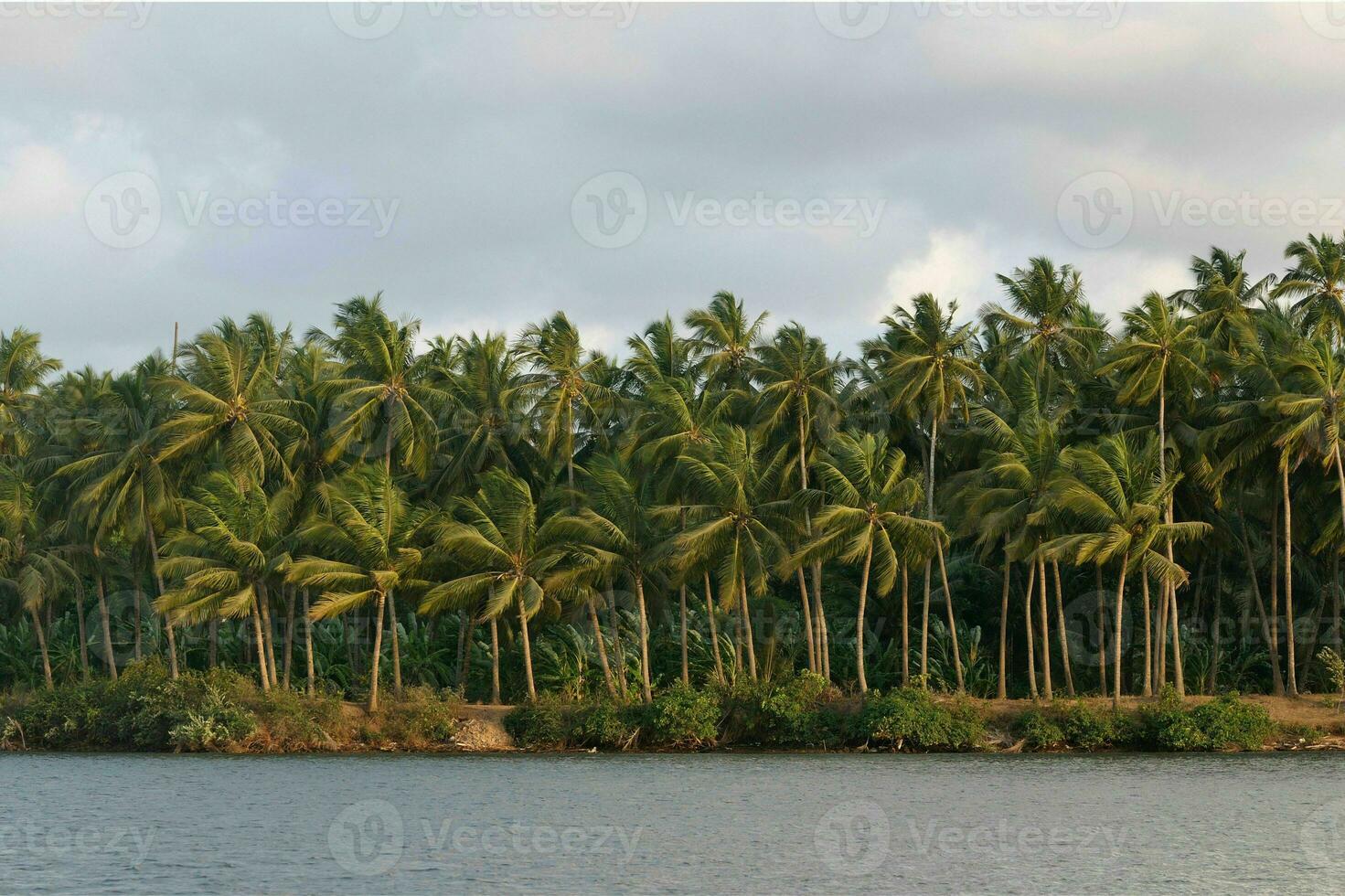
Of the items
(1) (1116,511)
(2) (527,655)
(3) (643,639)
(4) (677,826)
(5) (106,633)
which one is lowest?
(4) (677,826)

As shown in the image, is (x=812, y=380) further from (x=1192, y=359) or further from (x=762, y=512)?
(x=1192, y=359)

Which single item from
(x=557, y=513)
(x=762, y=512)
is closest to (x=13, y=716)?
(x=557, y=513)

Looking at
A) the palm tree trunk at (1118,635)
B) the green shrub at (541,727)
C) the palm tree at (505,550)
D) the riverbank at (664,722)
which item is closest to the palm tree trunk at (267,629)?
the riverbank at (664,722)

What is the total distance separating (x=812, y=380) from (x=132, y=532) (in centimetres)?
2476

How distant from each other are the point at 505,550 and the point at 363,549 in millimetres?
4609

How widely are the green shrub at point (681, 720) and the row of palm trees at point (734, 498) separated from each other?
6.77ft

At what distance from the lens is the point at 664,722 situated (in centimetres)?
4600

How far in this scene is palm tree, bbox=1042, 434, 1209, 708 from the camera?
44906 millimetres

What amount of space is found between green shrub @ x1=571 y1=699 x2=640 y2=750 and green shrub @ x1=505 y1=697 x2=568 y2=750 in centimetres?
43

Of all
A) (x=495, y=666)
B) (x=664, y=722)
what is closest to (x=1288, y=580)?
(x=664, y=722)

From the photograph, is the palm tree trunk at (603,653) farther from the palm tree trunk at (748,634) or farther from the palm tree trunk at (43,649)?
the palm tree trunk at (43,649)

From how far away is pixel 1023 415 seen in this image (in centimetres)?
4950

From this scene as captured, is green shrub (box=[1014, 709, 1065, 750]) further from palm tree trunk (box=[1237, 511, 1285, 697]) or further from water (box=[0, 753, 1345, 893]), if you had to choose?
palm tree trunk (box=[1237, 511, 1285, 697])

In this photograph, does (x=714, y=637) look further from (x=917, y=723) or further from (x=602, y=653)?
(x=917, y=723)
